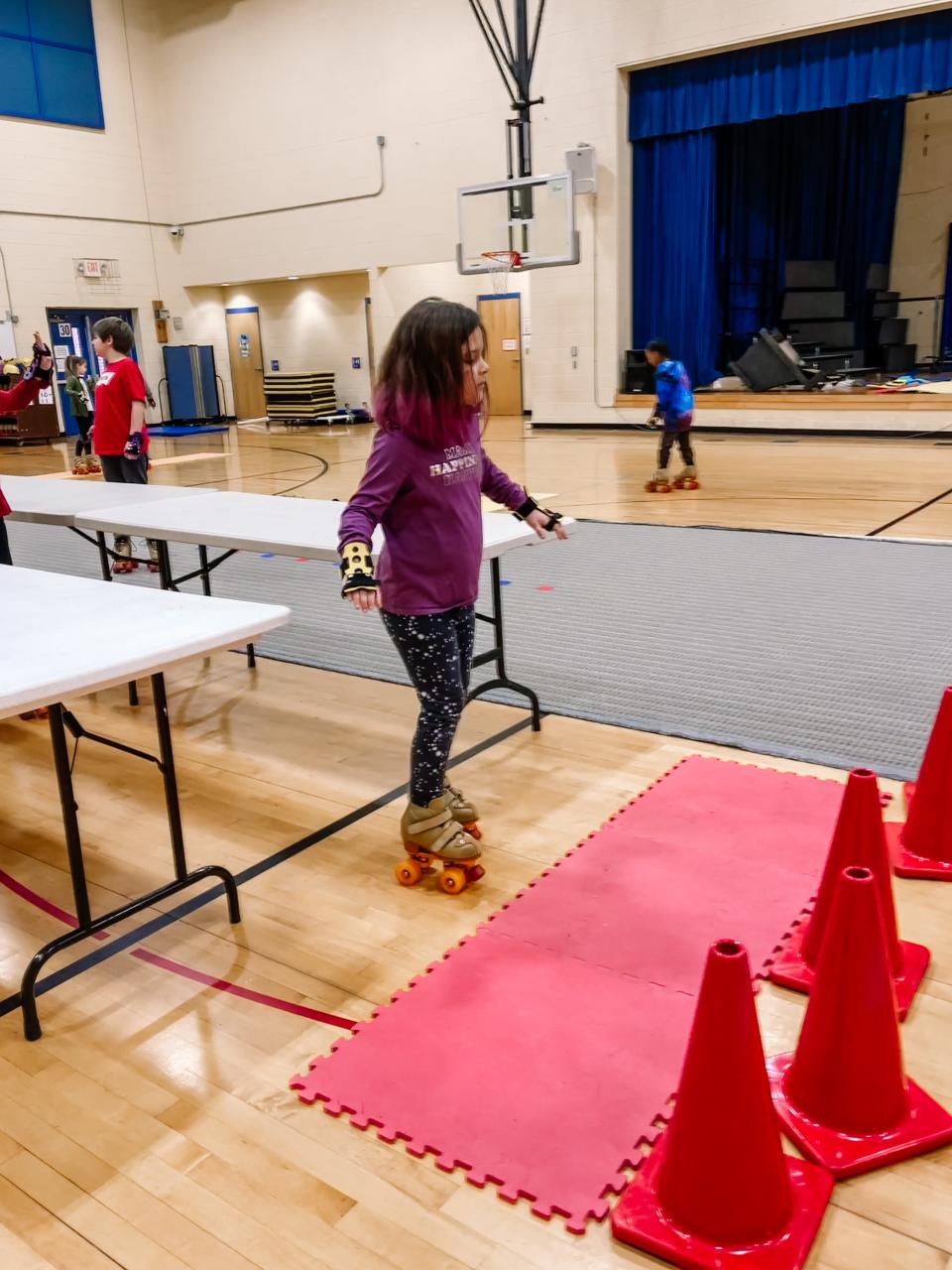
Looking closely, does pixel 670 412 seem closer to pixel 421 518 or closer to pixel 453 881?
pixel 421 518

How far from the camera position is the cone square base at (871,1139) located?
5.03 feet

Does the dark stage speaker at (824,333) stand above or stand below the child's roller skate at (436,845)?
above

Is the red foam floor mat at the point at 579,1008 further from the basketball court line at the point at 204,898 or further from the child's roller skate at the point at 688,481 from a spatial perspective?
the child's roller skate at the point at 688,481

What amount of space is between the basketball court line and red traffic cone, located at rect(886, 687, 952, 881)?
50.5 inches

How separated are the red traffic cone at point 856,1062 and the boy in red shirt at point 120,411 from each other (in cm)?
430

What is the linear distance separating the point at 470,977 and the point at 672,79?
40.0 feet

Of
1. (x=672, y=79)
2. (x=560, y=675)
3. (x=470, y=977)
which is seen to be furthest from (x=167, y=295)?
(x=470, y=977)

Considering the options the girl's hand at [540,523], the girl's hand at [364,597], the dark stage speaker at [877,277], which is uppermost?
the dark stage speaker at [877,277]

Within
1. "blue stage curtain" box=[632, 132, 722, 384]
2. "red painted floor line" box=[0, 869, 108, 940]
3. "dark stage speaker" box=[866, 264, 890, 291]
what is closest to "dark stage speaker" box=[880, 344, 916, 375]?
"dark stage speaker" box=[866, 264, 890, 291]

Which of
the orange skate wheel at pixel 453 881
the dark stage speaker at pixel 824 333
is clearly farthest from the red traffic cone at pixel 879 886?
the dark stage speaker at pixel 824 333

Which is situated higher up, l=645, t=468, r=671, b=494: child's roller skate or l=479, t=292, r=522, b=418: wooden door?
l=479, t=292, r=522, b=418: wooden door

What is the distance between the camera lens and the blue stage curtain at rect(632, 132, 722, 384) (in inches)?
470

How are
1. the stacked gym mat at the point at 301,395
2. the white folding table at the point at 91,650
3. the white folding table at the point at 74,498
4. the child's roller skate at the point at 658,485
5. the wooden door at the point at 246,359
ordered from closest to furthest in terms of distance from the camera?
the white folding table at the point at 91,650, the white folding table at the point at 74,498, the child's roller skate at the point at 658,485, the stacked gym mat at the point at 301,395, the wooden door at the point at 246,359

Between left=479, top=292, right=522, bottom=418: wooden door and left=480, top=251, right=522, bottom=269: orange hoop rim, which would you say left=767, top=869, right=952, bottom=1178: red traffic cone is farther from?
left=479, top=292, right=522, bottom=418: wooden door
